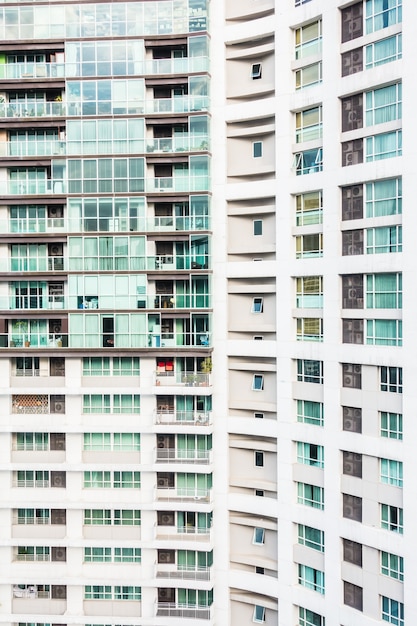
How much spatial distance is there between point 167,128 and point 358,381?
1412cm

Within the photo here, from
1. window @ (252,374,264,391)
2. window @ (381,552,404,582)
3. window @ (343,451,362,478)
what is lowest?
window @ (381,552,404,582)

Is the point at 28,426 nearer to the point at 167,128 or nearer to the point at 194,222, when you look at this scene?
the point at 194,222

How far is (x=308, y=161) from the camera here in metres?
24.9

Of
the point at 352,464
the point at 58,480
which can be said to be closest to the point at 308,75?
the point at 352,464

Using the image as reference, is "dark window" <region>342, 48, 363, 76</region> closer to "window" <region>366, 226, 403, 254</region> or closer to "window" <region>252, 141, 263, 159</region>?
"window" <region>252, 141, 263, 159</region>

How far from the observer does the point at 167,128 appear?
27281 millimetres

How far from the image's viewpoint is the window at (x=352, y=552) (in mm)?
23438

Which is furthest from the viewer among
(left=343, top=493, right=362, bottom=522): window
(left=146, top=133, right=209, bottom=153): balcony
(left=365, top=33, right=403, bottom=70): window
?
(left=146, top=133, right=209, bottom=153): balcony

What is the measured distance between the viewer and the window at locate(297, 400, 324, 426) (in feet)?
81.1

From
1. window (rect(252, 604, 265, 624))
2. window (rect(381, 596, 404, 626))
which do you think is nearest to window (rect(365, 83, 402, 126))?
window (rect(381, 596, 404, 626))

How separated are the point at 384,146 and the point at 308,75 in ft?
16.1

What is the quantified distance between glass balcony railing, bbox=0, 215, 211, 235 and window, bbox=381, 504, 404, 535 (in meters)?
13.6

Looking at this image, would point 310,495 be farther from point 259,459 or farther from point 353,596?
point 353,596

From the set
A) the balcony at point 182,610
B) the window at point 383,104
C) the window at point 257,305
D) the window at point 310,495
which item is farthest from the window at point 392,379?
the balcony at point 182,610
